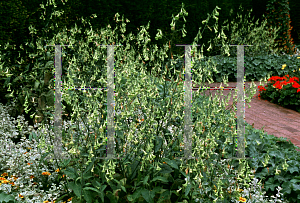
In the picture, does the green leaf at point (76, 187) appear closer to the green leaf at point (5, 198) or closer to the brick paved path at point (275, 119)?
the green leaf at point (5, 198)

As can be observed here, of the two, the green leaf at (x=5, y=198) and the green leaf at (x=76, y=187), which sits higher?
the green leaf at (x=76, y=187)

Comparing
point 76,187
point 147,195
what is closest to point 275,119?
point 147,195

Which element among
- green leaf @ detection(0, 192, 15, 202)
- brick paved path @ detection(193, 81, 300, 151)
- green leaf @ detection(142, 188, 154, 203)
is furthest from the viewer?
brick paved path @ detection(193, 81, 300, 151)

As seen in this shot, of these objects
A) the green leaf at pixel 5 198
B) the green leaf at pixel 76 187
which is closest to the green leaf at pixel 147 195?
the green leaf at pixel 76 187

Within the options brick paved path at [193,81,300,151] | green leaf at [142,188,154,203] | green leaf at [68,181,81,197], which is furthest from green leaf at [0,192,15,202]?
brick paved path at [193,81,300,151]

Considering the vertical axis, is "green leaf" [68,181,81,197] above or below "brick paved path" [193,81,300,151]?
below

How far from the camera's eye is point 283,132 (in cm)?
445

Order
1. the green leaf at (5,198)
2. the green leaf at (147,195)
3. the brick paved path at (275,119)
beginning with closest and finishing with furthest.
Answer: the green leaf at (147,195) < the green leaf at (5,198) < the brick paved path at (275,119)

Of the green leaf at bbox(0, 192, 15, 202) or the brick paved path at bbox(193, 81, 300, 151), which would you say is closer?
the green leaf at bbox(0, 192, 15, 202)

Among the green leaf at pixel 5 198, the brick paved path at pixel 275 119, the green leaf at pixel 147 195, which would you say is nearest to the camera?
the green leaf at pixel 147 195

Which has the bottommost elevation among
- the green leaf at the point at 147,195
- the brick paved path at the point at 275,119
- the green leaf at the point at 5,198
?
the green leaf at the point at 5,198

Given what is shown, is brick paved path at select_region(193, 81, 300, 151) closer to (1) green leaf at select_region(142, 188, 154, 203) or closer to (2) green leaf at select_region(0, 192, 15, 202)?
(1) green leaf at select_region(142, 188, 154, 203)

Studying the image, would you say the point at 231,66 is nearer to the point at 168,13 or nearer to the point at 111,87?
the point at 168,13

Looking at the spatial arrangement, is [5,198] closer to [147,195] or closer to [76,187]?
[76,187]
